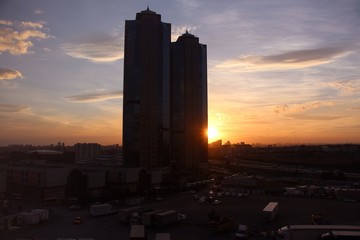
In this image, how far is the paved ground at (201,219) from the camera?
57.3 ft

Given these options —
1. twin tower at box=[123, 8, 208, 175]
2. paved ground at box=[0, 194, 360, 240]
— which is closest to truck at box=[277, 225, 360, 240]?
paved ground at box=[0, 194, 360, 240]

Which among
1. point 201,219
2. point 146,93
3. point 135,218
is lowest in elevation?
point 201,219

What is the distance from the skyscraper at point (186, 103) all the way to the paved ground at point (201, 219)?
22100 mm

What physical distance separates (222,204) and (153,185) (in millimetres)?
10779

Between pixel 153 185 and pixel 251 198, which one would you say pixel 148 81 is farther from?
pixel 251 198

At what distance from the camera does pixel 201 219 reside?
70.1ft

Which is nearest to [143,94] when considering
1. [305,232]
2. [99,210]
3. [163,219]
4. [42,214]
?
[99,210]

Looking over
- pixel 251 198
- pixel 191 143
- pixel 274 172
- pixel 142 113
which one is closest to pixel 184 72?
pixel 191 143

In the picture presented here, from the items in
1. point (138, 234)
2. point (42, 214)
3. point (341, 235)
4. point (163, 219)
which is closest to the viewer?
point (341, 235)

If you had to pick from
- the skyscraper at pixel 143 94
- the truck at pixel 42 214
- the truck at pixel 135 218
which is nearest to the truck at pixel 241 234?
the truck at pixel 135 218

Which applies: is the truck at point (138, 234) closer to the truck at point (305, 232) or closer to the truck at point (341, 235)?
the truck at point (305, 232)

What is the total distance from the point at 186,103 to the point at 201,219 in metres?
34.4

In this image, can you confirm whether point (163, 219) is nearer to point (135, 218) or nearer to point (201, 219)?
point (135, 218)

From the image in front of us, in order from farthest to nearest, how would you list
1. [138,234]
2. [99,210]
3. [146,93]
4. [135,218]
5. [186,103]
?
1. [186,103]
2. [146,93]
3. [99,210]
4. [135,218]
5. [138,234]
